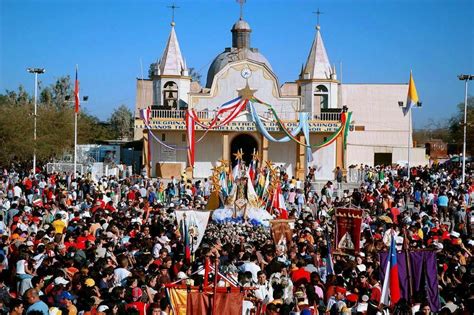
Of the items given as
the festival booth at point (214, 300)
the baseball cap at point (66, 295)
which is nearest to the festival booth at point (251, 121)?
the baseball cap at point (66, 295)

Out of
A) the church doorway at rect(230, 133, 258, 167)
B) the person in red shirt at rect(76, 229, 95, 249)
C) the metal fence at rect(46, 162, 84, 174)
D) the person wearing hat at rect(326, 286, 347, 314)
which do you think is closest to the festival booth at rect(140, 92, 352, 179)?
the church doorway at rect(230, 133, 258, 167)

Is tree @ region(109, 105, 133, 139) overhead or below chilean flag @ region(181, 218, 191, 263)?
overhead

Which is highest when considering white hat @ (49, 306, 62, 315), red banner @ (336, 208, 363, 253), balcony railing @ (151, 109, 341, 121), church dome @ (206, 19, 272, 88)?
church dome @ (206, 19, 272, 88)

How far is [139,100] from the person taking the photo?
49.3 metres

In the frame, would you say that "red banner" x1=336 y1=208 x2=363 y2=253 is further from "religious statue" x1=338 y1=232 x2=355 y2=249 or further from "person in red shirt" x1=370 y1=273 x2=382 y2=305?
"person in red shirt" x1=370 y1=273 x2=382 y2=305

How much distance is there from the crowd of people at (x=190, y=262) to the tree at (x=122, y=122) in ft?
157

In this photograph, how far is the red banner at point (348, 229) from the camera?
14.2m

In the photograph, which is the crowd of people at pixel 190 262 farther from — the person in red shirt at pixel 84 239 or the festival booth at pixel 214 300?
the festival booth at pixel 214 300

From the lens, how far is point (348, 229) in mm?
14359

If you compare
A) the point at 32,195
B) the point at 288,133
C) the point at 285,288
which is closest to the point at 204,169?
the point at 288,133

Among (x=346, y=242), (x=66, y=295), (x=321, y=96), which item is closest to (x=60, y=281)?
(x=66, y=295)

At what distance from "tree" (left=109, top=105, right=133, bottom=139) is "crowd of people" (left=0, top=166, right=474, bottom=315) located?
1879 inches

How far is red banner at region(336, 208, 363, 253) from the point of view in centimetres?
1423

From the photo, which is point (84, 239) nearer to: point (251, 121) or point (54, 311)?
point (54, 311)
